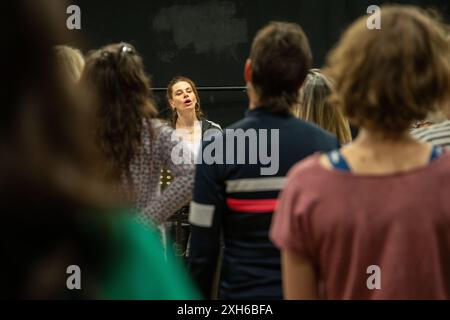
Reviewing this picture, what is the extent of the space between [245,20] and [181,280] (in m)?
5.65

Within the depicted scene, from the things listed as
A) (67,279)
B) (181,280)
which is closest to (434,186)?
(181,280)

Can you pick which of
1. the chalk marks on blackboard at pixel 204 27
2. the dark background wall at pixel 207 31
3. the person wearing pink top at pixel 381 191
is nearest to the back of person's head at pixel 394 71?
the person wearing pink top at pixel 381 191

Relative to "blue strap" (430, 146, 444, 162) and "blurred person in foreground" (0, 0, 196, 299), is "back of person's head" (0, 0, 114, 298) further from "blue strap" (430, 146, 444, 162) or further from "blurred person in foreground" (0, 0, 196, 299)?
"blue strap" (430, 146, 444, 162)

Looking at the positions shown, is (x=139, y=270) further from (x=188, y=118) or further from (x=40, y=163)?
(x=188, y=118)

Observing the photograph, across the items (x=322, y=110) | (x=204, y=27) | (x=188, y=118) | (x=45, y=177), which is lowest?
(x=188, y=118)

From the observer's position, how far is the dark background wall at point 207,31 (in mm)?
6180

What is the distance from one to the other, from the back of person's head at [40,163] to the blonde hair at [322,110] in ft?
5.93

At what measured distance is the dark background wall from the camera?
20.3 ft

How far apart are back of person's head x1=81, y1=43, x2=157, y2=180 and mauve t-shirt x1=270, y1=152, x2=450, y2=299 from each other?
852mm

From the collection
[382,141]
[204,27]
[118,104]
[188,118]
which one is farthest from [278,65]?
[204,27]

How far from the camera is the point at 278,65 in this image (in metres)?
1.75

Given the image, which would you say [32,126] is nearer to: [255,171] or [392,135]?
[392,135]

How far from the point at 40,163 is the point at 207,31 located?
5.75 metres

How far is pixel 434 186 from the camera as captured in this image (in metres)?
1.15
